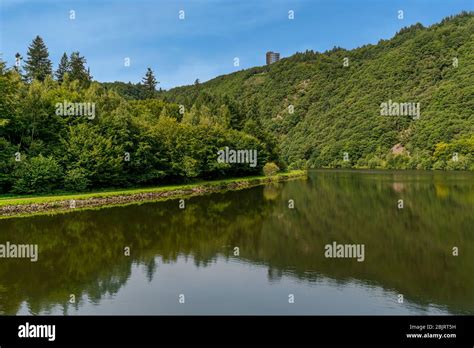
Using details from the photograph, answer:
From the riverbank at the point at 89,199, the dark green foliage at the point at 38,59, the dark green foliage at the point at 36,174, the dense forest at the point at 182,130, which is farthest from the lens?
the dark green foliage at the point at 38,59

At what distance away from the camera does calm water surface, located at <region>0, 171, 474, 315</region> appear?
16.8m

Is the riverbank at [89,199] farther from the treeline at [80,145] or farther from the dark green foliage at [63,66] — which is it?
the dark green foliage at [63,66]

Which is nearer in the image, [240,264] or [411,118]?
[240,264]

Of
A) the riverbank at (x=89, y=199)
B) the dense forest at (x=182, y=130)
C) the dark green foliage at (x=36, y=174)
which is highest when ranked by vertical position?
the dense forest at (x=182, y=130)

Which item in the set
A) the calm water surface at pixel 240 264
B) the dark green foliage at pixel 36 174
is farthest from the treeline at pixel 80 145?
the calm water surface at pixel 240 264

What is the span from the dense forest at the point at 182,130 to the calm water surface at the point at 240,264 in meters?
12.6

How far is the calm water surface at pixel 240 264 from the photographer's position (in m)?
16.8

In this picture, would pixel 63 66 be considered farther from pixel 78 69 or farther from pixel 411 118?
pixel 411 118

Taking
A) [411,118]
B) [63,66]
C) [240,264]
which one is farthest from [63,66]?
[411,118]

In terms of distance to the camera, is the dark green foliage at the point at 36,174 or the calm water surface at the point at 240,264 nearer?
the calm water surface at the point at 240,264

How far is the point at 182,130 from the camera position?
227 ft

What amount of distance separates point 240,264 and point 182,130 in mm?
48432

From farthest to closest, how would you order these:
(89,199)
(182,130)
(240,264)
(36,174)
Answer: (182,130) < (89,199) < (36,174) < (240,264)
